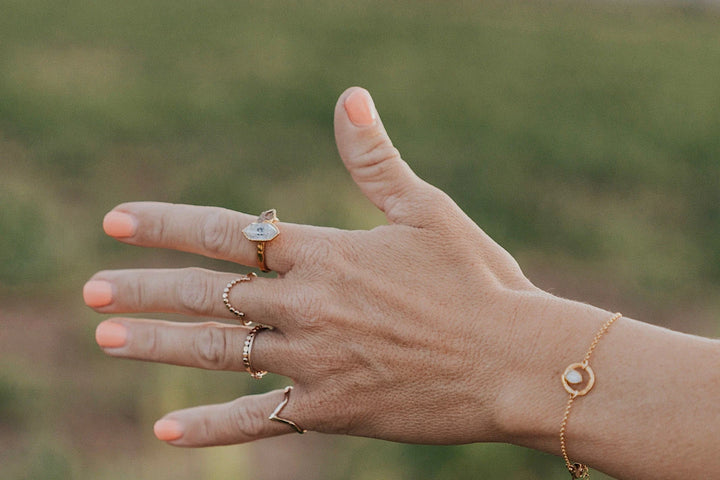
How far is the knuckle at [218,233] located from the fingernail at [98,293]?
0.82 ft

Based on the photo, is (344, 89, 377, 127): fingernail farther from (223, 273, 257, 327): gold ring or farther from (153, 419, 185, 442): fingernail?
(153, 419, 185, 442): fingernail

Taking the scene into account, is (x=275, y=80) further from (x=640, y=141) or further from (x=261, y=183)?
(x=640, y=141)

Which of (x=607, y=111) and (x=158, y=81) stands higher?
(x=607, y=111)

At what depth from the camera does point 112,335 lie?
1877 mm

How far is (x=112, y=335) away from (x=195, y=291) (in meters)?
0.23

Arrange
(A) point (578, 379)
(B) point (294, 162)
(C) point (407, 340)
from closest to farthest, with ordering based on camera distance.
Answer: (A) point (578, 379), (C) point (407, 340), (B) point (294, 162)

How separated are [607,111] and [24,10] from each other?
Result: 17.2 feet

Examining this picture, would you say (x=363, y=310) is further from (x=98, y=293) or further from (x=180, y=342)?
(x=98, y=293)

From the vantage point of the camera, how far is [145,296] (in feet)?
6.11

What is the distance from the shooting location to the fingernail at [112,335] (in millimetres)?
1869

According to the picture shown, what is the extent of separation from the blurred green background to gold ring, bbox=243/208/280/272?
0.90 m

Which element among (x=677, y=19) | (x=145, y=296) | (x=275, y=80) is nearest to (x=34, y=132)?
(x=275, y=80)

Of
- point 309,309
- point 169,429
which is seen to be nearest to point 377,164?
point 309,309

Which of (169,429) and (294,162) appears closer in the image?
(169,429)
